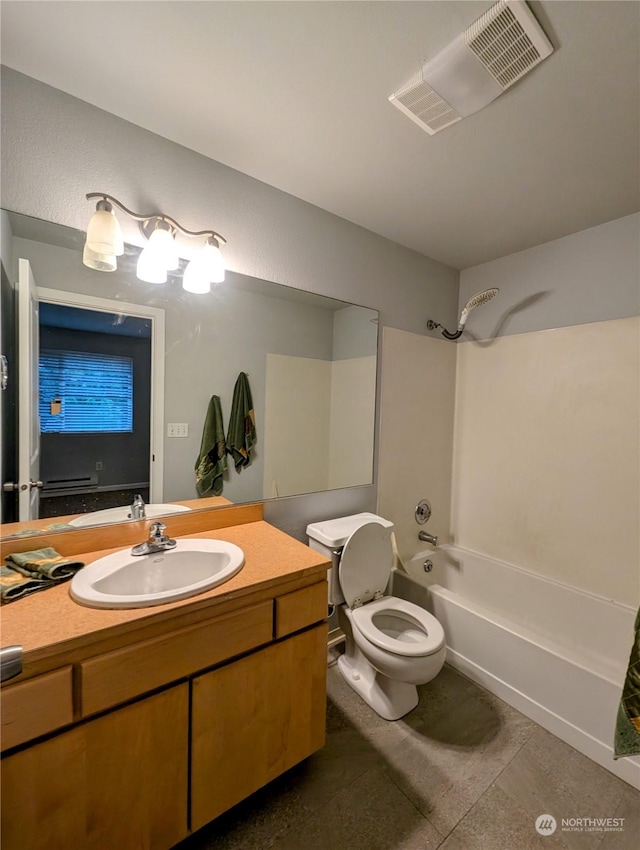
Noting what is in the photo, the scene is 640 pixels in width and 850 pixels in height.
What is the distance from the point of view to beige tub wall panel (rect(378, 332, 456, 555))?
217 cm

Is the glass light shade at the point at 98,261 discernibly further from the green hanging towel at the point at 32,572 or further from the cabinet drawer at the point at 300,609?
the cabinet drawer at the point at 300,609

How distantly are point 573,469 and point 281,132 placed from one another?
7.23 feet

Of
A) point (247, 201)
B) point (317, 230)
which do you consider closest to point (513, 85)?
point (317, 230)

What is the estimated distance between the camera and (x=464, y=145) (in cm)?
137

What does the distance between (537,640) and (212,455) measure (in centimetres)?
180

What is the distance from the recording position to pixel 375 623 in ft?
5.88

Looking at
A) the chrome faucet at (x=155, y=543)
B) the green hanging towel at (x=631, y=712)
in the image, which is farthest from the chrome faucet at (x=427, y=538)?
the chrome faucet at (x=155, y=543)

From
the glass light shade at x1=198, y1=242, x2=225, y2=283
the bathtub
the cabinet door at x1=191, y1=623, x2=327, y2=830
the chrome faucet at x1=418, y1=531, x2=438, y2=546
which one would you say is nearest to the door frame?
the glass light shade at x1=198, y1=242, x2=225, y2=283

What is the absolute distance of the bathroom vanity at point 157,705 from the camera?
0.77m

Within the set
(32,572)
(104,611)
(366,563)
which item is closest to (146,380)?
(32,572)

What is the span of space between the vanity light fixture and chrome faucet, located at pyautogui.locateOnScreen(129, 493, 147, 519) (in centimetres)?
88

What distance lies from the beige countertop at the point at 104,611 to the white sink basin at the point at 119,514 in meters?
0.11

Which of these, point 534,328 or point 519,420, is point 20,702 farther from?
point 534,328

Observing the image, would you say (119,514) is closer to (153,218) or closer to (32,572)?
(32,572)
